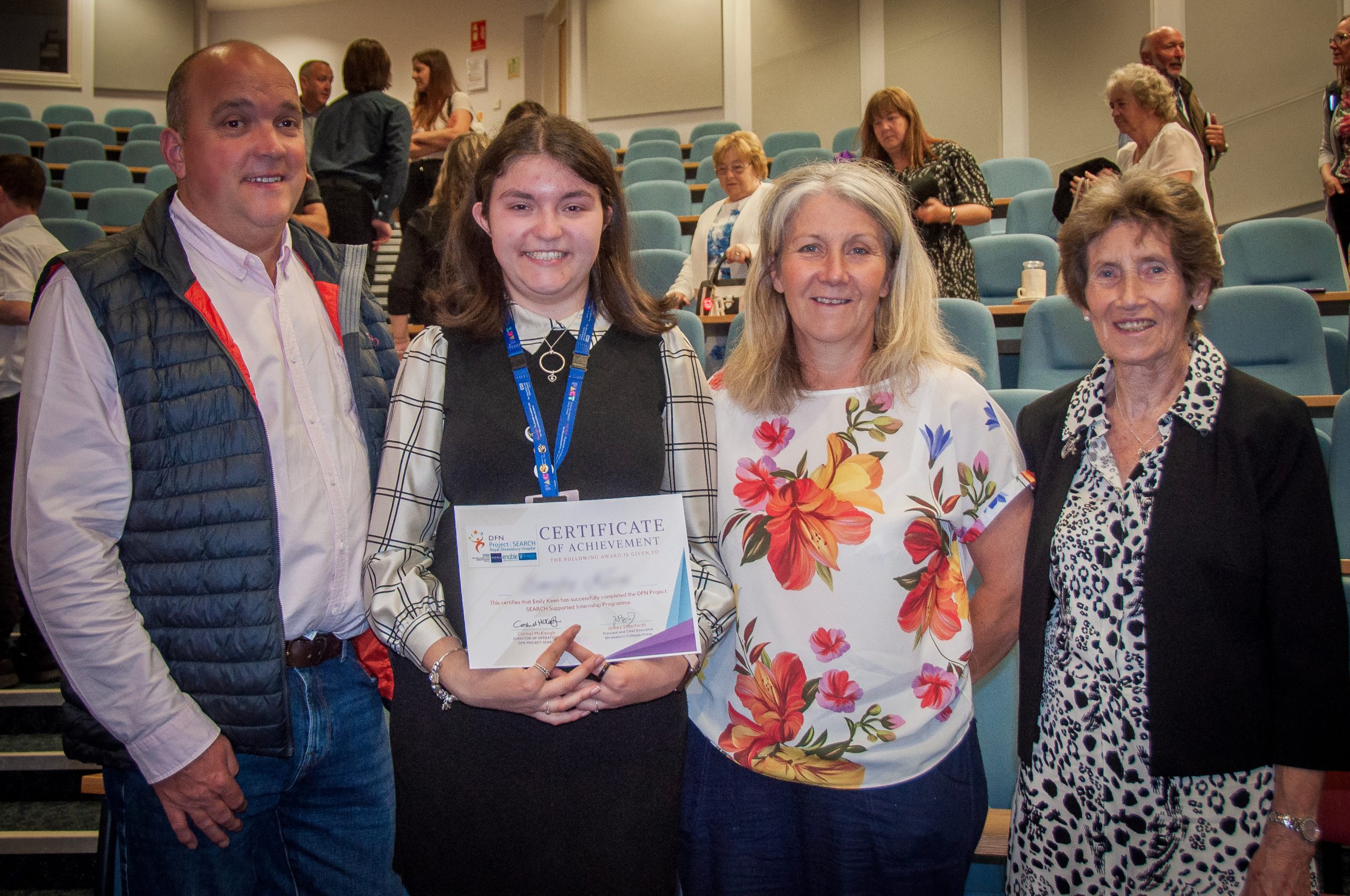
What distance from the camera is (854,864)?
1.25 metres

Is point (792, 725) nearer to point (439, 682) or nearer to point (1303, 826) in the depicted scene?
point (439, 682)

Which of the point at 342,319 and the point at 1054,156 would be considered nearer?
the point at 342,319

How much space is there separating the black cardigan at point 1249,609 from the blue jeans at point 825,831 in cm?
31

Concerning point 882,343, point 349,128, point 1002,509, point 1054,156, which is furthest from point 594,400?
point 1054,156

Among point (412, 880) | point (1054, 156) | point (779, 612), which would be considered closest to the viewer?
point (412, 880)

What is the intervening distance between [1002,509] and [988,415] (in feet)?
0.51

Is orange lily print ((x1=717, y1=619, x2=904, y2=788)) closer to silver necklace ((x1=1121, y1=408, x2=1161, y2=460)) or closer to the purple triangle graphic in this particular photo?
the purple triangle graphic

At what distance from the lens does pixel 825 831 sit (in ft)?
4.18

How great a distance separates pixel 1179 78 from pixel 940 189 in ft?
6.83

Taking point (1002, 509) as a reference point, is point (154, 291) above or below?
above

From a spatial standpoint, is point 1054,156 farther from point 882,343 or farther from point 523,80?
point 882,343

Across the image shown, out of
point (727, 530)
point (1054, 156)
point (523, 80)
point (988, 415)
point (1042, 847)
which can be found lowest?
point (1042, 847)

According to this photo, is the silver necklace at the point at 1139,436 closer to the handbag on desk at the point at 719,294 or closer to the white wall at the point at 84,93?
the handbag on desk at the point at 719,294

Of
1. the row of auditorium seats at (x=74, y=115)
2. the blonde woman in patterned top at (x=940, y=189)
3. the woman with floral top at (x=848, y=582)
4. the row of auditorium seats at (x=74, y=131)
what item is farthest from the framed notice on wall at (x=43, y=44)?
the woman with floral top at (x=848, y=582)
